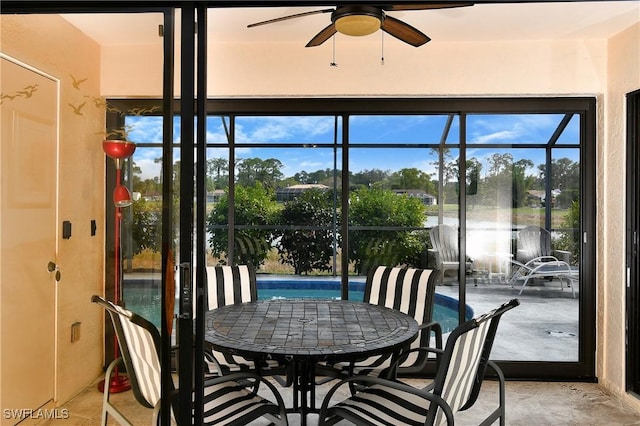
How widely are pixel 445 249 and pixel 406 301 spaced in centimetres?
97

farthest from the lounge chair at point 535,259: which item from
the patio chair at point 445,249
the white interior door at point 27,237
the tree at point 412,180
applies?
the white interior door at point 27,237

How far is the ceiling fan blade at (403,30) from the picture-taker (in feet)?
8.52

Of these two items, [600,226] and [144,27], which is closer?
[144,27]

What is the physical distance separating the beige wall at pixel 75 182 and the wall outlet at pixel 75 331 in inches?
0.5

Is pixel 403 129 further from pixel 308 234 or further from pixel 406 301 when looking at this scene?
pixel 406 301

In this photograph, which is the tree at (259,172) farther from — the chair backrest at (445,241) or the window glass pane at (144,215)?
the window glass pane at (144,215)

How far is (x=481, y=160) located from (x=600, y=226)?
1.07 meters

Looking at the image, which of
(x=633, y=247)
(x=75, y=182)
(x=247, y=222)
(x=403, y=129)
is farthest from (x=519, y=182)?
(x=75, y=182)

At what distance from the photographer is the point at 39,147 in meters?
1.84

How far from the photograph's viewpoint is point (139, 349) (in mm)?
1766

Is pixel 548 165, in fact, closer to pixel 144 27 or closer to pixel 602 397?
pixel 602 397

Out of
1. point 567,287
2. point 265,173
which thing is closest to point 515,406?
point 567,287

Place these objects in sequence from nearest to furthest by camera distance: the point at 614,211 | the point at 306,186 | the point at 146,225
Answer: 1. the point at 146,225
2. the point at 614,211
3. the point at 306,186

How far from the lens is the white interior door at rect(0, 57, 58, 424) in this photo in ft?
6.05
